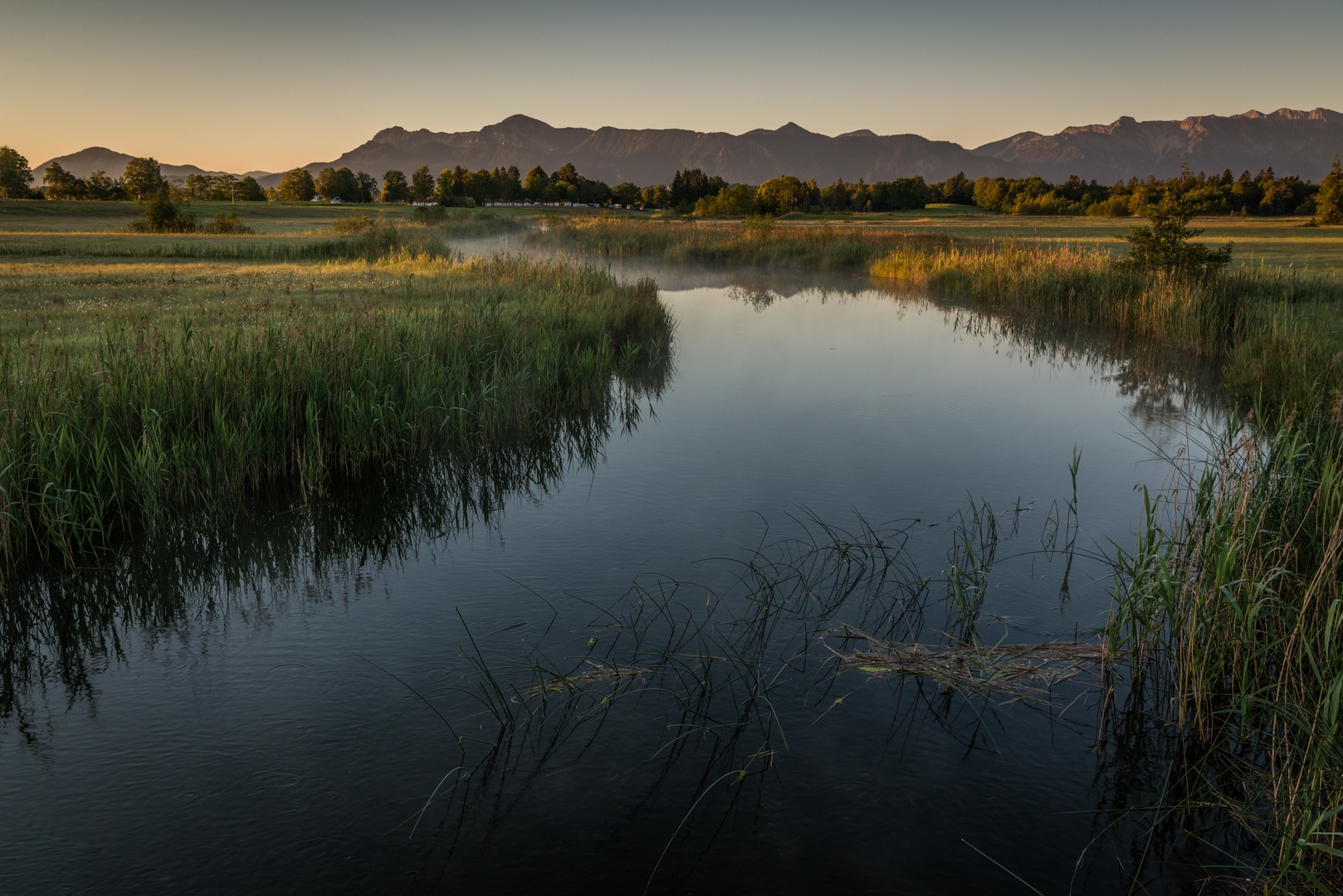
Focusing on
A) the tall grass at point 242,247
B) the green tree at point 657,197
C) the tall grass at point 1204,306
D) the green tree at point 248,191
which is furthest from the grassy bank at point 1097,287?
the green tree at point 248,191

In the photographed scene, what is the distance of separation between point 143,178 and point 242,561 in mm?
146078

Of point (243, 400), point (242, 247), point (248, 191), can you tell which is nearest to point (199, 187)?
point (248, 191)

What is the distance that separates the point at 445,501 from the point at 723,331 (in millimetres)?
11914

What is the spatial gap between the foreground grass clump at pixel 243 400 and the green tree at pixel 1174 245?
13.9 meters

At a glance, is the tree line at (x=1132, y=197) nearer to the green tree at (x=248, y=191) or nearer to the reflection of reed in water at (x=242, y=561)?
the reflection of reed in water at (x=242, y=561)

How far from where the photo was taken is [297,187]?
470 feet

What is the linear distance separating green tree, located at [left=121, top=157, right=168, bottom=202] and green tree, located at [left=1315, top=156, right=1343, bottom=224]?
144919mm

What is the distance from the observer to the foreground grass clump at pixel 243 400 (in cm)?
576

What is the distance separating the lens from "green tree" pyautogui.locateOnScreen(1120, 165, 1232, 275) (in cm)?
1677

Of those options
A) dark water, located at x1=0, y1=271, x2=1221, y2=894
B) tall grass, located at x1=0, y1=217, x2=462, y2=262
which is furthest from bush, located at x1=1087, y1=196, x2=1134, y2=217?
dark water, located at x1=0, y1=271, x2=1221, y2=894

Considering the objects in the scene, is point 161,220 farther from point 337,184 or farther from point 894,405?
point 337,184

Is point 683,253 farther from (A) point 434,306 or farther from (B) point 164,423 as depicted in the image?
(B) point 164,423

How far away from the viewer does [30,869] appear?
116 inches

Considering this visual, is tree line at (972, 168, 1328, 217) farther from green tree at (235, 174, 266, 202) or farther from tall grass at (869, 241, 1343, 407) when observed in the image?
green tree at (235, 174, 266, 202)
